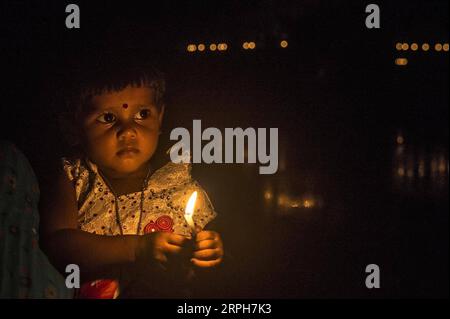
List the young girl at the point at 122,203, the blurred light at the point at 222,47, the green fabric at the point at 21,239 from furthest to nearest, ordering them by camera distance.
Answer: the blurred light at the point at 222,47
the young girl at the point at 122,203
the green fabric at the point at 21,239

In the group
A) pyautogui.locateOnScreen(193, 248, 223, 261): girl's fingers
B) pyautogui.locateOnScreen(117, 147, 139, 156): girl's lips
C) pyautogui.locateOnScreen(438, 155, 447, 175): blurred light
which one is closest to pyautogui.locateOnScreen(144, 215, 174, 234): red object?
pyautogui.locateOnScreen(193, 248, 223, 261): girl's fingers

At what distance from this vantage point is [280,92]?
1.68m

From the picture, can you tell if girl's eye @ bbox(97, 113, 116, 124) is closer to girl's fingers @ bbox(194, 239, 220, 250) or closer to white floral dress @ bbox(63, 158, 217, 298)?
white floral dress @ bbox(63, 158, 217, 298)

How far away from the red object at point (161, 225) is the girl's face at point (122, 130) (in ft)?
0.53

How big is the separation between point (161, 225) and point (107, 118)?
0.36m

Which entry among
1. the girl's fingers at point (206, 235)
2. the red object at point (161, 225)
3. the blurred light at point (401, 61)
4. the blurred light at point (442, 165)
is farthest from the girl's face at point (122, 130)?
the blurred light at point (442, 165)

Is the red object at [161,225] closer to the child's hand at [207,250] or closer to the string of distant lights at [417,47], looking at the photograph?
the child's hand at [207,250]

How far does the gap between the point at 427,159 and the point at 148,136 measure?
0.86 m

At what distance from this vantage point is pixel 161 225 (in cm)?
159

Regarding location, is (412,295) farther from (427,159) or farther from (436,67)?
(436,67)

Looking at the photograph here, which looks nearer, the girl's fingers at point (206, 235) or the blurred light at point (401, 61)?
the girl's fingers at point (206, 235)

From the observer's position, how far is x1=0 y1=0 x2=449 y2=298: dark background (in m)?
1.64

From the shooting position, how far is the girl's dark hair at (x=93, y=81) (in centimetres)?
162

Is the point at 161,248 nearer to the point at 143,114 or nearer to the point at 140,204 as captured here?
the point at 140,204
